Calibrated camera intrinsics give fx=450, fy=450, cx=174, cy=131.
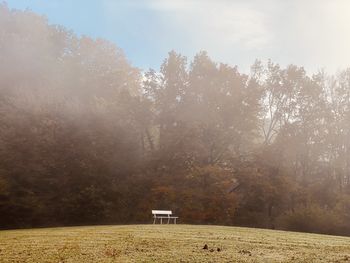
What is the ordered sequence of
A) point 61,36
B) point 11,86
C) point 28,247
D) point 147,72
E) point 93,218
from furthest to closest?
1. point 61,36
2. point 147,72
3. point 11,86
4. point 93,218
5. point 28,247

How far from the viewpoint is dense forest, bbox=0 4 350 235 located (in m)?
33.3

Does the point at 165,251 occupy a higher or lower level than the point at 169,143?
lower

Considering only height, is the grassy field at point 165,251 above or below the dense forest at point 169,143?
below

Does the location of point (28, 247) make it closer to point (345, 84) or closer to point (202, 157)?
point (202, 157)

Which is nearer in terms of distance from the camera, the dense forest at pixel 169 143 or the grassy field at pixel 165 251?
the grassy field at pixel 165 251

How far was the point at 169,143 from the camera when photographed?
3544cm

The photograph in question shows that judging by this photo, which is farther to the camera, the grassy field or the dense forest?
the dense forest

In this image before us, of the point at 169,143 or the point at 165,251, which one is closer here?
the point at 165,251

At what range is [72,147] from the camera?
34.9 m

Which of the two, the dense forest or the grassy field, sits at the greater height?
the dense forest

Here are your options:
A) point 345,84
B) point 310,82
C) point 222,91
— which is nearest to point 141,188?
point 222,91

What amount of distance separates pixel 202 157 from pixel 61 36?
20.5 m

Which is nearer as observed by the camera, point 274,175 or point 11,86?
point 274,175

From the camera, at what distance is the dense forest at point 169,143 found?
33281mm
